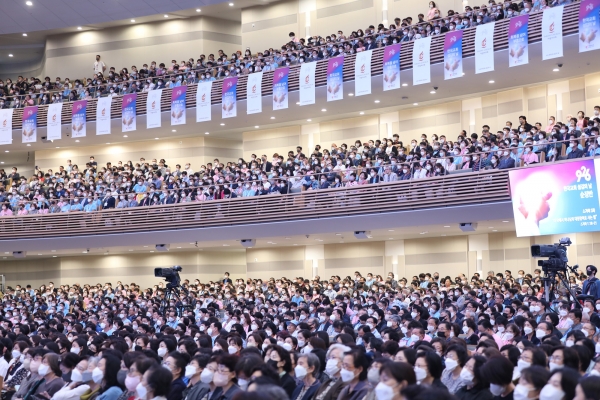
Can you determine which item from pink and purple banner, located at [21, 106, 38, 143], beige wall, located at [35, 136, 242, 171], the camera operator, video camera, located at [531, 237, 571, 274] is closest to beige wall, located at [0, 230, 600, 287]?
beige wall, located at [35, 136, 242, 171]

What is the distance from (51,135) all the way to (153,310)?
12.2 meters

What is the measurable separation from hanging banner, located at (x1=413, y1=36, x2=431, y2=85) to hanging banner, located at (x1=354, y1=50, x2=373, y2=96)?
4.62 feet

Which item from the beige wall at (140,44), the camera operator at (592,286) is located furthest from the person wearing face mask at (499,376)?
the beige wall at (140,44)

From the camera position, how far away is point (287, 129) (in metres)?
29.1

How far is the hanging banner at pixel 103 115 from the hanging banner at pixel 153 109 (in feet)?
5.20

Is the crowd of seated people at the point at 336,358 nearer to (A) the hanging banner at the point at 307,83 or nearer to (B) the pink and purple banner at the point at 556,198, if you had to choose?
(B) the pink and purple banner at the point at 556,198

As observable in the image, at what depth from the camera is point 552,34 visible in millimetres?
18250

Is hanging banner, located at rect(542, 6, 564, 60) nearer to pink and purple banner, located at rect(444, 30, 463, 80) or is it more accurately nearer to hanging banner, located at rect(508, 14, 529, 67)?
hanging banner, located at rect(508, 14, 529, 67)

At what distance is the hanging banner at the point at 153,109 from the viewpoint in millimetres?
25609

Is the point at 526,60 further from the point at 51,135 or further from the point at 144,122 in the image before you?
the point at 51,135

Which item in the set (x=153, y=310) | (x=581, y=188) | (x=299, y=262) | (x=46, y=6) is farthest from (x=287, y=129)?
(x=581, y=188)

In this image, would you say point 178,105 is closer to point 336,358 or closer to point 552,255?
point 552,255

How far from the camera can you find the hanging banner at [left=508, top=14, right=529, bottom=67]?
1894 centimetres

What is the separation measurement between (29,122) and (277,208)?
35.8 ft
